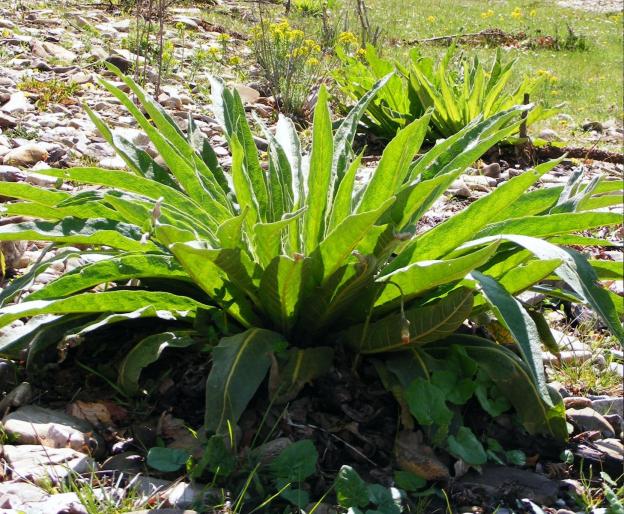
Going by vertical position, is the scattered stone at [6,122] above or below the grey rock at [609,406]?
above

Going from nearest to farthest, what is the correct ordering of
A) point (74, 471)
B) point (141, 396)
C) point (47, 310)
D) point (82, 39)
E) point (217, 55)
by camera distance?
point (74, 471) → point (47, 310) → point (141, 396) → point (82, 39) → point (217, 55)

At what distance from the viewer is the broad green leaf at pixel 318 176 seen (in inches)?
88.0

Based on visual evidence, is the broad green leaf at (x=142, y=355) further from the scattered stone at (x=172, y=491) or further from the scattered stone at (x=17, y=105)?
the scattered stone at (x=17, y=105)

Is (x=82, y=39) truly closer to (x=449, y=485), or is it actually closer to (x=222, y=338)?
(x=222, y=338)

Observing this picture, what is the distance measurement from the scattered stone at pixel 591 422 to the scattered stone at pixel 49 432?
1.42 m

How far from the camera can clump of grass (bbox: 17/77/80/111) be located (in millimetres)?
5127

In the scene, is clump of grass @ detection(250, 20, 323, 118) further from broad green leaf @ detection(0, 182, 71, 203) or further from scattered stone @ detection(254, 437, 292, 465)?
scattered stone @ detection(254, 437, 292, 465)

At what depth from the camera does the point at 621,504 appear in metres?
1.91

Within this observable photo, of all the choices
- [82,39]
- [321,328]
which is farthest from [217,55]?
[321,328]

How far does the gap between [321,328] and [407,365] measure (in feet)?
0.96

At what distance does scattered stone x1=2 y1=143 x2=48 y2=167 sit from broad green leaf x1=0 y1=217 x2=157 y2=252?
5.91 ft

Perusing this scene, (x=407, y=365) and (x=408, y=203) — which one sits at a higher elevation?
(x=408, y=203)

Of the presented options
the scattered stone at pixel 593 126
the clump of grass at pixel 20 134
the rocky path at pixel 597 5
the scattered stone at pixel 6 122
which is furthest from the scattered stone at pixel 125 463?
the rocky path at pixel 597 5

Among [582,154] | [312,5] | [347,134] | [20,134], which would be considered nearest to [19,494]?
[347,134]
